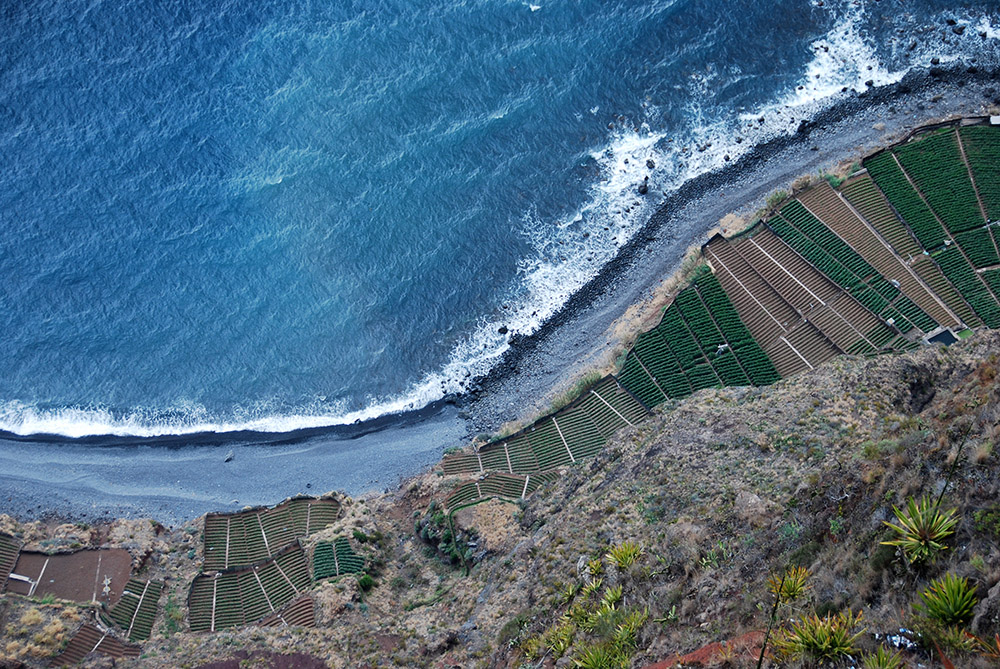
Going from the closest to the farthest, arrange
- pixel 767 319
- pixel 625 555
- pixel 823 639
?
1. pixel 823 639
2. pixel 625 555
3. pixel 767 319

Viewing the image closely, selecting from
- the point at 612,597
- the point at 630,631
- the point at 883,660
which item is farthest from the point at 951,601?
the point at 612,597

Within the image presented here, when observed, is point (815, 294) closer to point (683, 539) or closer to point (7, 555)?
point (683, 539)

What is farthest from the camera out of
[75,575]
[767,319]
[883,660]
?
[767,319]

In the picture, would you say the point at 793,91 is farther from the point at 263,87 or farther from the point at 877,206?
the point at 263,87

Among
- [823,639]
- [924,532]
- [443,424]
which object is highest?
[443,424]

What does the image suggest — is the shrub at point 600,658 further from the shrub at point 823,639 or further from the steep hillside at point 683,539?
the shrub at point 823,639

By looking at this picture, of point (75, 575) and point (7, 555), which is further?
point (7, 555)
